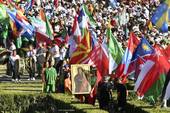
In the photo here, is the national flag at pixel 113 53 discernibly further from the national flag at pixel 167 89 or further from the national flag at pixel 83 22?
the national flag at pixel 167 89

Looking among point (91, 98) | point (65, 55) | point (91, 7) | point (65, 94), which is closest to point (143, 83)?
point (91, 98)

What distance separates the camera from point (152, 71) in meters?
24.5

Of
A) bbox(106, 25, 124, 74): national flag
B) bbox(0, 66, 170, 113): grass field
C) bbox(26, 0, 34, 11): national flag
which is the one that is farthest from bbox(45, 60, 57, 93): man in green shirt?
bbox(26, 0, 34, 11): national flag

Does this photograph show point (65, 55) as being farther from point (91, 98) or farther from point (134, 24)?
point (134, 24)

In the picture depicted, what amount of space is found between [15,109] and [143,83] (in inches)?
270

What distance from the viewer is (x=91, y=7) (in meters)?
42.2

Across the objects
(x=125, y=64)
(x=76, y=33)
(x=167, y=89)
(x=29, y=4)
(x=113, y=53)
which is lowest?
(x=167, y=89)

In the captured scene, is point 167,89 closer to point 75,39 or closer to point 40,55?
point 75,39

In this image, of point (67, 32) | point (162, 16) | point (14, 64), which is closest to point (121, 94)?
point (162, 16)

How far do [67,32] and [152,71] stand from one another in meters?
11.5

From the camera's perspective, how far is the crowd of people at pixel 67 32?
29759 millimetres

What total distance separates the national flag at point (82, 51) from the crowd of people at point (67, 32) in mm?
489

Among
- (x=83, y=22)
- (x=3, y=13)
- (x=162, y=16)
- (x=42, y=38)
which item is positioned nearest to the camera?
(x=162, y=16)

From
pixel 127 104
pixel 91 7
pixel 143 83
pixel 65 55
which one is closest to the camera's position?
pixel 143 83
